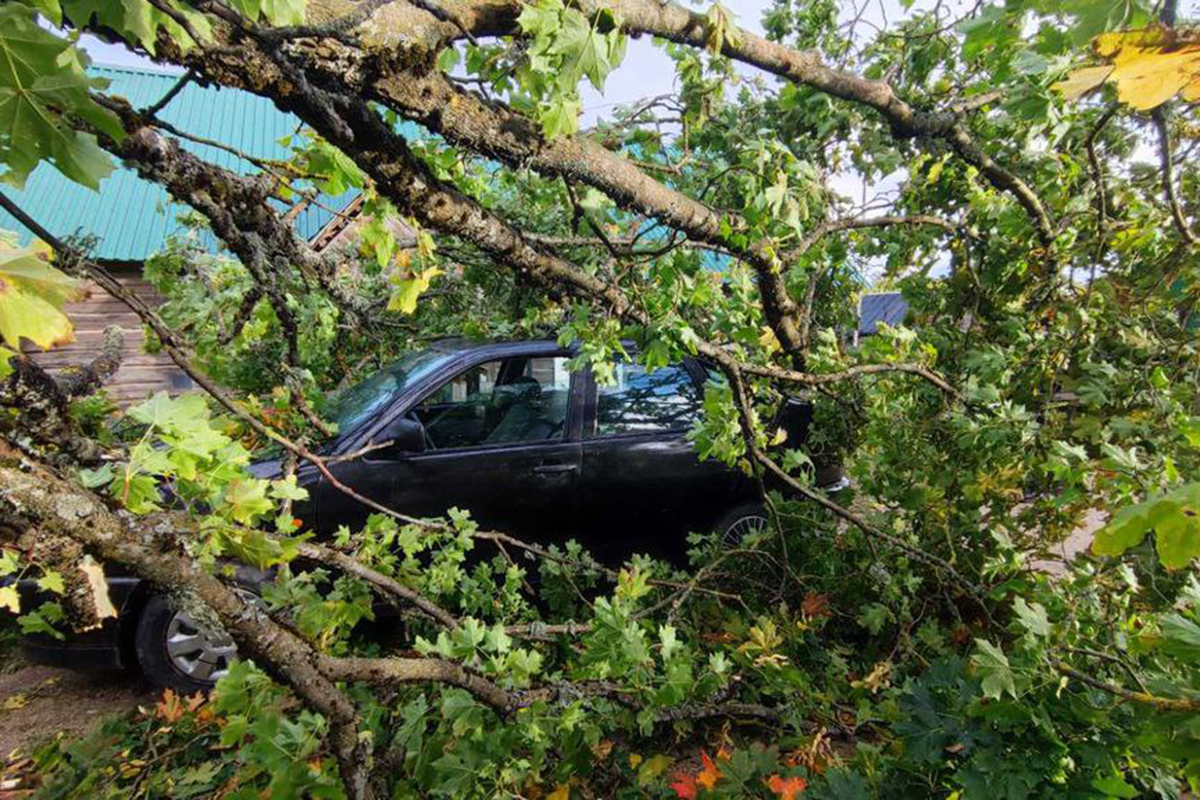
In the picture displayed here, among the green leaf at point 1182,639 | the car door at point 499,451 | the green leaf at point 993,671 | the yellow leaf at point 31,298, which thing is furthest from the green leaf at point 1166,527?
the car door at point 499,451

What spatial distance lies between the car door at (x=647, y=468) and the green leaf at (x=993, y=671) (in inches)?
94.9

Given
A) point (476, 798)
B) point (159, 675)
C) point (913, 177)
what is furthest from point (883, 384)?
point (159, 675)

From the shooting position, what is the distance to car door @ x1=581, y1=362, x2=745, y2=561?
12.6 feet

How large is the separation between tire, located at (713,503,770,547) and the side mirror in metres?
2.14

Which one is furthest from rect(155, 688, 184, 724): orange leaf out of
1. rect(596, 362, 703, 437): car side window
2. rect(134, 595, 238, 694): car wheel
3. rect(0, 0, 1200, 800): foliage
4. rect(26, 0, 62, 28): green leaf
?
rect(26, 0, 62, 28): green leaf

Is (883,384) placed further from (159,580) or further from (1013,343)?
(159,580)

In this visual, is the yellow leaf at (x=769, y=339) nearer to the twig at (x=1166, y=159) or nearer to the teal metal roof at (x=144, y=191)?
the twig at (x=1166, y=159)

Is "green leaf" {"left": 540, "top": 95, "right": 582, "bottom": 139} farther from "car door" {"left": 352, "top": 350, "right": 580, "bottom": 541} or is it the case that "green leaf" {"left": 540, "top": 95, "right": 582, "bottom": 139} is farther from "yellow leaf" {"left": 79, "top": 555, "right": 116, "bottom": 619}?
"car door" {"left": 352, "top": 350, "right": 580, "bottom": 541}

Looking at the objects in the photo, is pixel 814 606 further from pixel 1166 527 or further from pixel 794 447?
pixel 1166 527

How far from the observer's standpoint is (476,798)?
188cm

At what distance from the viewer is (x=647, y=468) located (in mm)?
3928

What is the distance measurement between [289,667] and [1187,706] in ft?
6.25

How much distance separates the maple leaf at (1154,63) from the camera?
859 millimetres

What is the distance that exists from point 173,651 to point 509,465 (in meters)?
2.04
